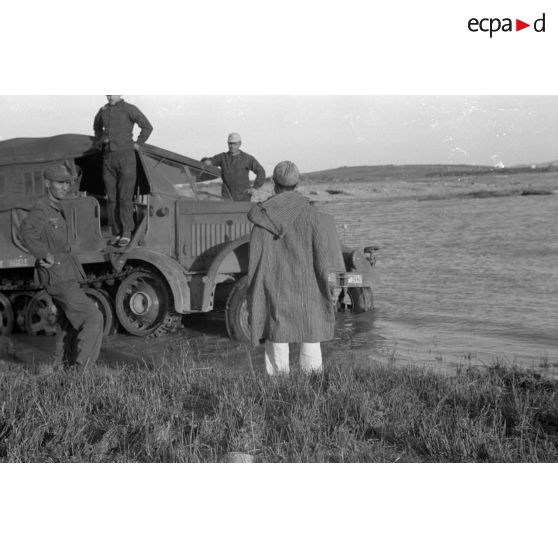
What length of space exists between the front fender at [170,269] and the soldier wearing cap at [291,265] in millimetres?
3245

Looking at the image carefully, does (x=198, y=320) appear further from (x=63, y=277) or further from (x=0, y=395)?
(x=0, y=395)

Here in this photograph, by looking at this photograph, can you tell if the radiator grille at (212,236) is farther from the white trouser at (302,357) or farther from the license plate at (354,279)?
the white trouser at (302,357)

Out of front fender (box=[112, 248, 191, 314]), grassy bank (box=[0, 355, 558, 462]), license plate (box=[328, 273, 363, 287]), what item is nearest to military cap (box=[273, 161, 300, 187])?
grassy bank (box=[0, 355, 558, 462])

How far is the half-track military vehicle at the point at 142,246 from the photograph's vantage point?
884 centimetres

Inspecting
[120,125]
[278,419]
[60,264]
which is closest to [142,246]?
[120,125]

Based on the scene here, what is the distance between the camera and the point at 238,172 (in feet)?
32.4

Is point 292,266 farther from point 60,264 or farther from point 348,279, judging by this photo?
point 348,279

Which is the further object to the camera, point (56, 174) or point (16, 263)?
point (16, 263)

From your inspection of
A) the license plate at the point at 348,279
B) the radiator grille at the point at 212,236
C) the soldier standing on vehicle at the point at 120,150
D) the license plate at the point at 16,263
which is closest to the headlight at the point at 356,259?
the license plate at the point at 348,279

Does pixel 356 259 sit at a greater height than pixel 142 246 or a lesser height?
lesser

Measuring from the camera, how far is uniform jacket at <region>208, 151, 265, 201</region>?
9.69 metres

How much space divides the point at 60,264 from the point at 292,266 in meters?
1.98

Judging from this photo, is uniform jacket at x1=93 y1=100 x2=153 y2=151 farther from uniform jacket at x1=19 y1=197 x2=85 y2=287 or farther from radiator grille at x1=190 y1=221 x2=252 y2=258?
uniform jacket at x1=19 y1=197 x2=85 y2=287

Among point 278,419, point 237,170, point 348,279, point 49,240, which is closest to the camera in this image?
point 278,419
